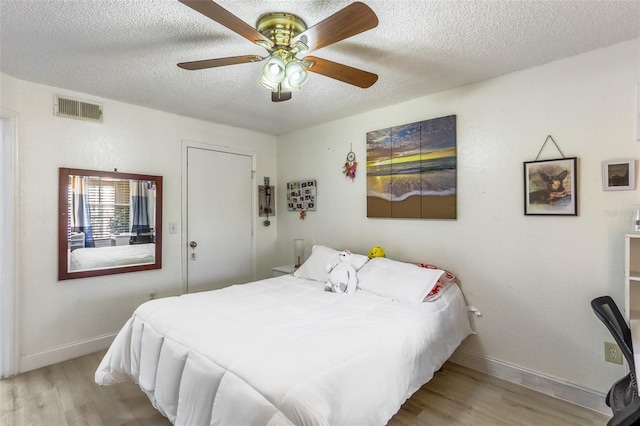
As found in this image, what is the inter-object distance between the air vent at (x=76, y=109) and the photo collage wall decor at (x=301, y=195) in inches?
83.6

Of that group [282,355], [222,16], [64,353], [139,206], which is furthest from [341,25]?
[64,353]

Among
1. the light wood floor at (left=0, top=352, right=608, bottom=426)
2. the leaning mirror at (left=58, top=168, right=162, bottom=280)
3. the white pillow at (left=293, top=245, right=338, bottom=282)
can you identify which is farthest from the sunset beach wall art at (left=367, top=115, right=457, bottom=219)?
the leaning mirror at (left=58, top=168, right=162, bottom=280)

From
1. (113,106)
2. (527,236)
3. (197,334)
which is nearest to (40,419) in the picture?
(197,334)

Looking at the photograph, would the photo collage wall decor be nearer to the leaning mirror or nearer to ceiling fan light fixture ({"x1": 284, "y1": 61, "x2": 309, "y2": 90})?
the leaning mirror

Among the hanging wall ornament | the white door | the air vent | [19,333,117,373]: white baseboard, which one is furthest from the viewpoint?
the white door

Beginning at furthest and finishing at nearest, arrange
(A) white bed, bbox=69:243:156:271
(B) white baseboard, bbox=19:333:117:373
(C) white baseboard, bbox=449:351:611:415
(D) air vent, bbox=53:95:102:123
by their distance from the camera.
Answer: (A) white bed, bbox=69:243:156:271 → (D) air vent, bbox=53:95:102:123 → (B) white baseboard, bbox=19:333:117:373 → (C) white baseboard, bbox=449:351:611:415

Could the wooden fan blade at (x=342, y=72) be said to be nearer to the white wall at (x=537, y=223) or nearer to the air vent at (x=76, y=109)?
the white wall at (x=537, y=223)

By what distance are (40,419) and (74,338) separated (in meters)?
0.96

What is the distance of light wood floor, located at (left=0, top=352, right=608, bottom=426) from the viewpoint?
188 centimetres

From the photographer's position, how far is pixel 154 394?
1.69 m

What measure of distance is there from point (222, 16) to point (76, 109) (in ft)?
7.30

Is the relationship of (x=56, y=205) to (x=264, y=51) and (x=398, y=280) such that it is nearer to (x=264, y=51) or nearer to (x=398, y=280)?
(x=264, y=51)

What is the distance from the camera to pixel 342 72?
181 centimetres

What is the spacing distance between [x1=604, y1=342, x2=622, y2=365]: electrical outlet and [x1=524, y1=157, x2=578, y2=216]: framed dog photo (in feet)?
2.82
